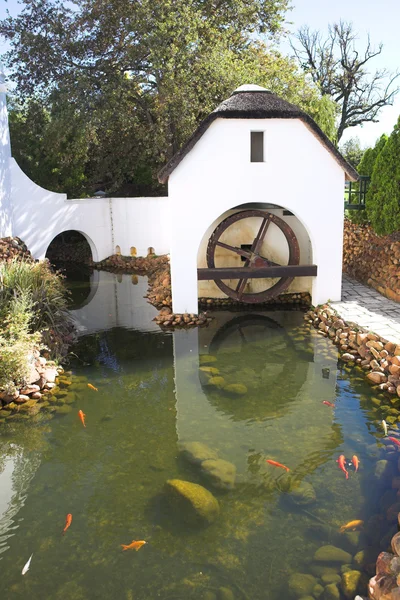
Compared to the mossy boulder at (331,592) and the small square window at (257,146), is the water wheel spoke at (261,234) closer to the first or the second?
the small square window at (257,146)

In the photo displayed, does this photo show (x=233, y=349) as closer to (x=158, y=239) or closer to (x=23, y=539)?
(x=23, y=539)

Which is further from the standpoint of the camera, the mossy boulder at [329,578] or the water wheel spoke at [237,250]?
the water wheel spoke at [237,250]

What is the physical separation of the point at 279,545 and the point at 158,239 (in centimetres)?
1491

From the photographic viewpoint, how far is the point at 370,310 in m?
10.6

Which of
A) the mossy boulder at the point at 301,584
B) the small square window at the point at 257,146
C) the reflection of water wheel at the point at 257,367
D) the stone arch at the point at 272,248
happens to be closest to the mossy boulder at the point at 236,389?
the reflection of water wheel at the point at 257,367

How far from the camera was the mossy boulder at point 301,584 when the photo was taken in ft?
13.9

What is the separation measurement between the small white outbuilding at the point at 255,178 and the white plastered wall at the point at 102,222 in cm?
623

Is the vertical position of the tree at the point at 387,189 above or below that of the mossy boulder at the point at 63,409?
above

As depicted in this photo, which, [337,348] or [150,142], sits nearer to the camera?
[337,348]

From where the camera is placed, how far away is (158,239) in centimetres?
1883

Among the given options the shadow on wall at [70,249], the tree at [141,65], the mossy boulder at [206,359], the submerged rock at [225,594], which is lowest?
the submerged rock at [225,594]

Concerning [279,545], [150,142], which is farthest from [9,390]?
[150,142]

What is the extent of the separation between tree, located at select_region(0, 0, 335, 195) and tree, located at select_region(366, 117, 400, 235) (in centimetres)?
595

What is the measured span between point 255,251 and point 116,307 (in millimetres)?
3751
